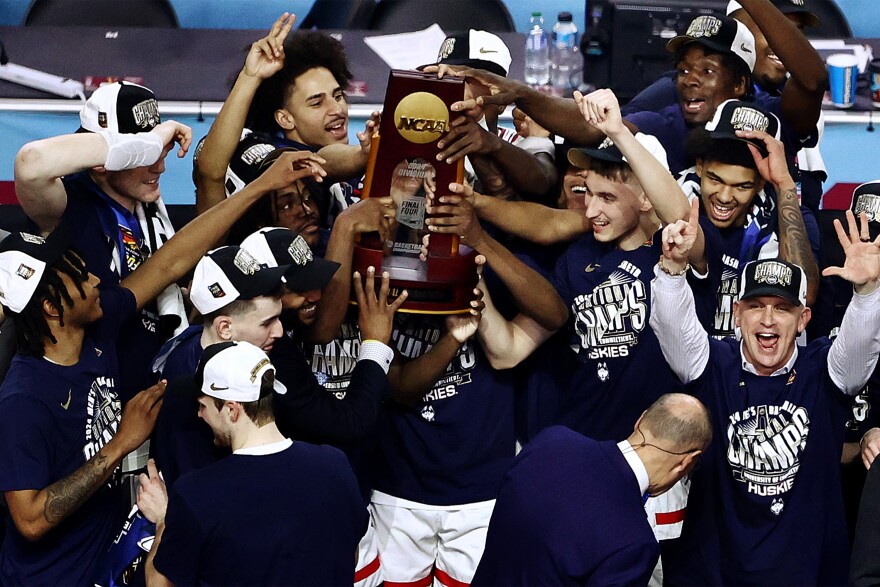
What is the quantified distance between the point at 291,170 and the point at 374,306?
1.71 feet

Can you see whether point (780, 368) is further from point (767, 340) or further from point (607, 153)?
point (607, 153)

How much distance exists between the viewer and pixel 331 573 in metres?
3.17

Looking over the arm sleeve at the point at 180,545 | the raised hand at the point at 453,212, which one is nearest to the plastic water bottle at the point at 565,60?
the raised hand at the point at 453,212

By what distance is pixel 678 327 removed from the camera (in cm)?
362

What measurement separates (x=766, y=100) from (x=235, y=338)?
2.45 m

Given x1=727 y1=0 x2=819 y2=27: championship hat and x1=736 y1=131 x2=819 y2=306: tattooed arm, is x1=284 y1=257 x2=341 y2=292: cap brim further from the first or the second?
x1=727 y1=0 x2=819 y2=27: championship hat

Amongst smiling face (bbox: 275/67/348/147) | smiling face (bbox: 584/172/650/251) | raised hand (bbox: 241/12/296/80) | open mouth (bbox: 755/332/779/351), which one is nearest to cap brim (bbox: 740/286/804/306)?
open mouth (bbox: 755/332/779/351)

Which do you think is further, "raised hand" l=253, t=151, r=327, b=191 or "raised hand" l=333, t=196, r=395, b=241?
"raised hand" l=253, t=151, r=327, b=191

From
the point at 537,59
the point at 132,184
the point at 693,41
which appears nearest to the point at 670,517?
the point at 693,41

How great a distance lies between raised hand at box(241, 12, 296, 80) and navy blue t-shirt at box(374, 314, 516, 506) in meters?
0.95

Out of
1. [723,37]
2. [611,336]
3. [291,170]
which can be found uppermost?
[723,37]

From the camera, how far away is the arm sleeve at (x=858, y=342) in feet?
11.5

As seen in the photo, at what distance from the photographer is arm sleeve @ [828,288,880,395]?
351 centimetres

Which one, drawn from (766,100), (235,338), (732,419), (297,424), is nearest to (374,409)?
(297,424)
